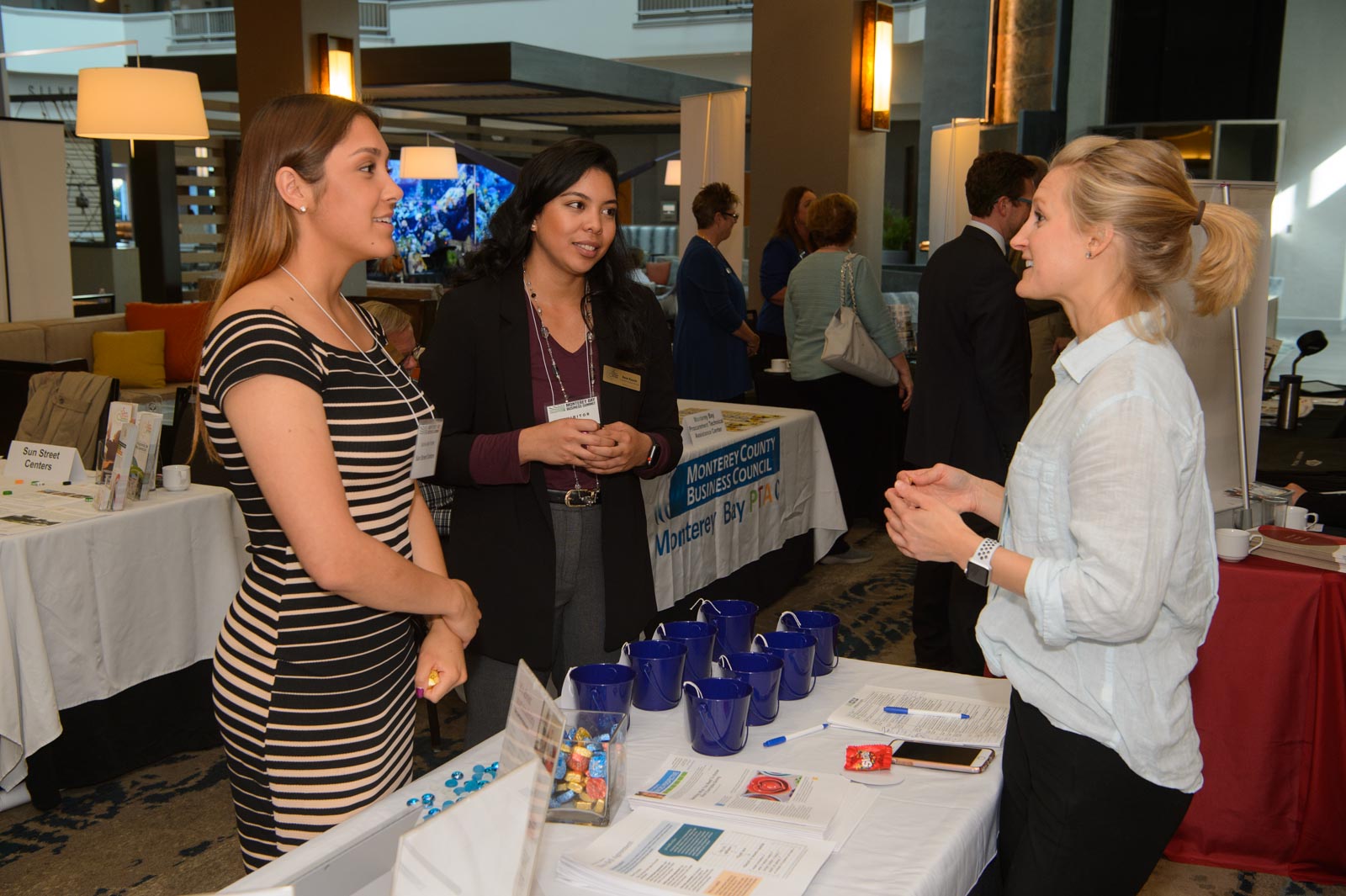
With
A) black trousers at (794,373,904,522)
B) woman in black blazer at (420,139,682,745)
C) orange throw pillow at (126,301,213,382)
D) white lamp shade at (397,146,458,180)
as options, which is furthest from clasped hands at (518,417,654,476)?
white lamp shade at (397,146,458,180)

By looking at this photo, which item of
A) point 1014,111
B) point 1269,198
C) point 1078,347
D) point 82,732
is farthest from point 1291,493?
point 1014,111

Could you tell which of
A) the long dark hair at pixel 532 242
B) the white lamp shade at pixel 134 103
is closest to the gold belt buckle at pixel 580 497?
the long dark hair at pixel 532 242

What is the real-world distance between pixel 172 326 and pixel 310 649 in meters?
6.84

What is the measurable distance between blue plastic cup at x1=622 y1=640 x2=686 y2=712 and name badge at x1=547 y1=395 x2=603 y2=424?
21.0 inches

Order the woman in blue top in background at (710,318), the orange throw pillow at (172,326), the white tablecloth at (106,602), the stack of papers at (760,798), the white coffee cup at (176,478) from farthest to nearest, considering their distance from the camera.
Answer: the orange throw pillow at (172,326), the woman in blue top in background at (710,318), the white coffee cup at (176,478), the white tablecloth at (106,602), the stack of papers at (760,798)

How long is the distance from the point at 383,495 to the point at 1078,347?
2.81 ft

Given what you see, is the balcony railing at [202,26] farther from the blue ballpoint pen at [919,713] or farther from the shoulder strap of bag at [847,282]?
the blue ballpoint pen at [919,713]

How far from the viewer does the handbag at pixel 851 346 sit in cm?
477

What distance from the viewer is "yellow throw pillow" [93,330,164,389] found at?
6.97 meters

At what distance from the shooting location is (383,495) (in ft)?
4.67

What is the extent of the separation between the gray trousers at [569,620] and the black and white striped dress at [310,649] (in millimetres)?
557

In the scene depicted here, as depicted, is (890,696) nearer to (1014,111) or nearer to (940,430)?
(940,430)

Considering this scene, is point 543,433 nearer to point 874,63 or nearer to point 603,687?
point 603,687

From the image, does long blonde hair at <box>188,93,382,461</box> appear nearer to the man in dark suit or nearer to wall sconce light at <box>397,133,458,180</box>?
the man in dark suit
